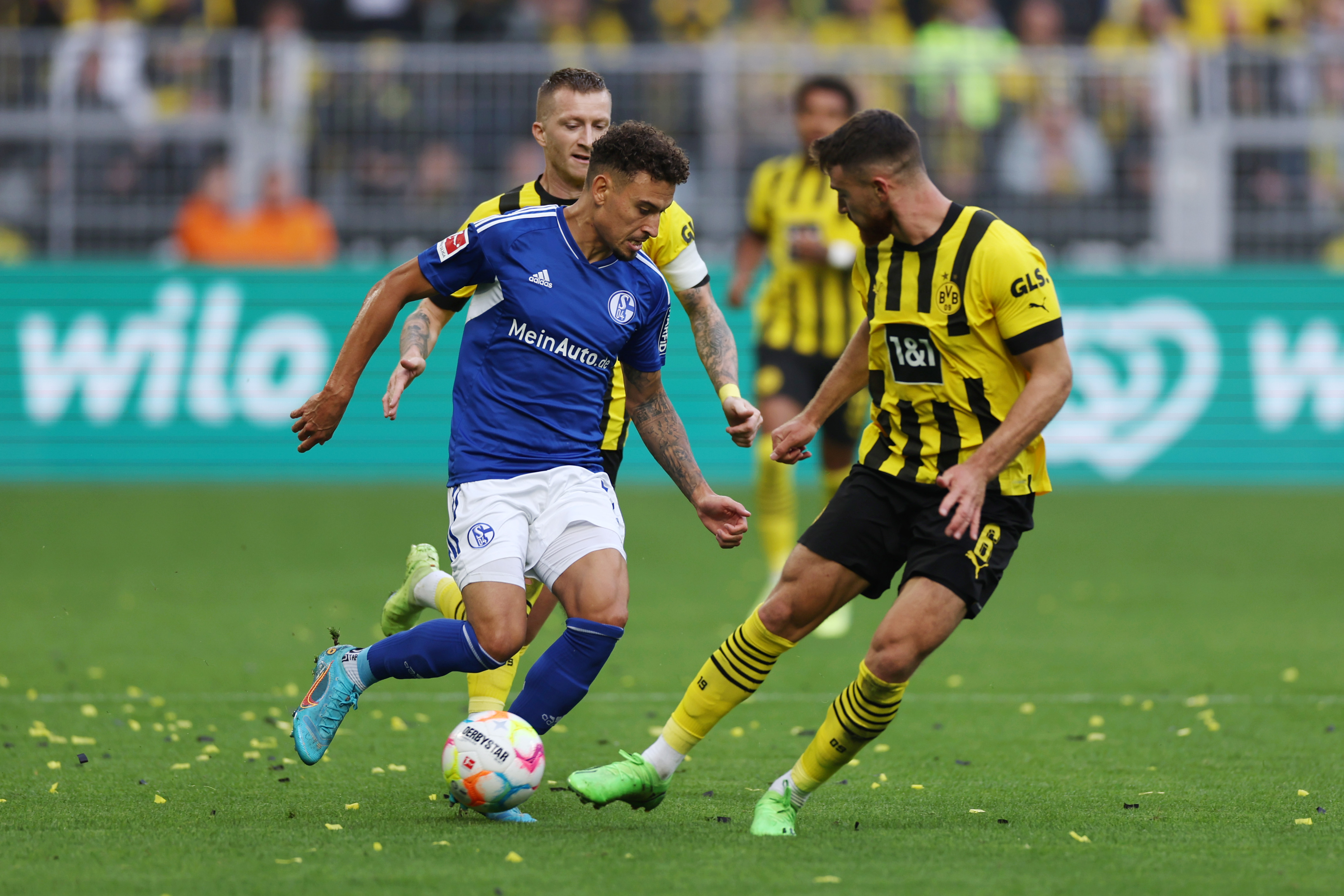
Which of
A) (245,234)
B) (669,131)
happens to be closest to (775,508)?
(669,131)

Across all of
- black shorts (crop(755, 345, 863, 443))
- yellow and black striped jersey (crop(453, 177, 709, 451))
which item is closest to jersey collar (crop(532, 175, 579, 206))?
yellow and black striped jersey (crop(453, 177, 709, 451))

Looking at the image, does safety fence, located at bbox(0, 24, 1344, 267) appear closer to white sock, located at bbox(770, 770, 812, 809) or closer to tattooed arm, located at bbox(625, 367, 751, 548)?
tattooed arm, located at bbox(625, 367, 751, 548)

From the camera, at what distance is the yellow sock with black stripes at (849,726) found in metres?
4.62

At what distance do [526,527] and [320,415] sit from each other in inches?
27.1

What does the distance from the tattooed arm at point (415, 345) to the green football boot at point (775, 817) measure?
4.93 feet

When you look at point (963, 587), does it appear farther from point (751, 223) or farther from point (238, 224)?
point (238, 224)

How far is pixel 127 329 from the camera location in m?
13.9

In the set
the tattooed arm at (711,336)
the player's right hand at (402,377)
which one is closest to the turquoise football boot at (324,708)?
the player's right hand at (402,377)

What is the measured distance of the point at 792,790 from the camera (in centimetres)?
473

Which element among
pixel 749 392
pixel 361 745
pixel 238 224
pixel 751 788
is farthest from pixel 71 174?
pixel 751 788

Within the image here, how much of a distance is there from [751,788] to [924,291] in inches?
65.7

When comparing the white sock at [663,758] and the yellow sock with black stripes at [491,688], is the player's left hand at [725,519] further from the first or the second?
the yellow sock with black stripes at [491,688]

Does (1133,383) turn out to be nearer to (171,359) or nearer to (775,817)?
(171,359)

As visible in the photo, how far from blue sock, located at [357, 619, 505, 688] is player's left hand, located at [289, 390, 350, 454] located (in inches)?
24.9
